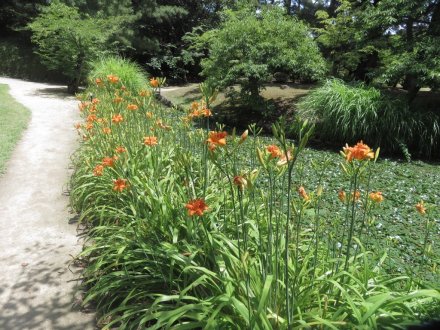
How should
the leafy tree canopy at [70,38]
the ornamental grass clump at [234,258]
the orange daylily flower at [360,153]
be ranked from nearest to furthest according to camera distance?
the orange daylily flower at [360,153]
the ornamental grass clump at [234,258]
the leafy tree canopy at [70,38]

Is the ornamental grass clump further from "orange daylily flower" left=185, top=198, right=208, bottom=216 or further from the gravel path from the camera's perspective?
the gravel path

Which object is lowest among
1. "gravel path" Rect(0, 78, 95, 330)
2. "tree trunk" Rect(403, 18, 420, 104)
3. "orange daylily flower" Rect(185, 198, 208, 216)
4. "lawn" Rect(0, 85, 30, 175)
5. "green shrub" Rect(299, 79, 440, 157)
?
"gravel path" Rect(0, 78, 95, 330)

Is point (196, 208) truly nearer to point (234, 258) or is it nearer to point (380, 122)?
point (234, 258)

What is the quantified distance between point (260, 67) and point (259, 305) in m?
7.13

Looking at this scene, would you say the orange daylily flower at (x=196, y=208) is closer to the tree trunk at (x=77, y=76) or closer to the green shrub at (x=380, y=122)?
the green shrub at (x=380, y=122)

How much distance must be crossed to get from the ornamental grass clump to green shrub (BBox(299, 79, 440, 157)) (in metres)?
3.80

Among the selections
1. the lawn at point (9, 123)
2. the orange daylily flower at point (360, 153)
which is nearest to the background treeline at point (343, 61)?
the lawn at point (9, 123)

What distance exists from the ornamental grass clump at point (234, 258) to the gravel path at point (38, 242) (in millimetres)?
180

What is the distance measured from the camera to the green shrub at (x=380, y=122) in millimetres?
6863

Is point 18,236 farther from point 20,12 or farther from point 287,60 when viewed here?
point 20,12

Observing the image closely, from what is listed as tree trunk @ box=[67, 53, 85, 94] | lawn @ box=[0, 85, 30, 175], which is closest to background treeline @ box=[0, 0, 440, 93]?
tree trunk @ box=[67, 53, 85, 94]

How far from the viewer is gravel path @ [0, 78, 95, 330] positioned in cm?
239

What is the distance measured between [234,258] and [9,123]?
7.44m

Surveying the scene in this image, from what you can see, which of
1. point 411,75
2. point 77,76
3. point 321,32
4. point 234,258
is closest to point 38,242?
point 234,258
